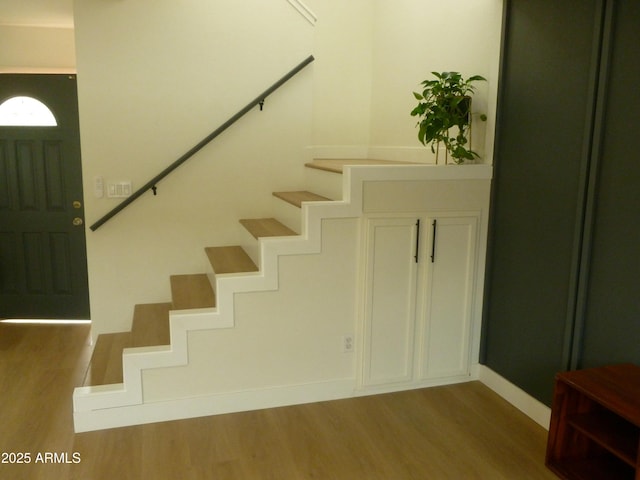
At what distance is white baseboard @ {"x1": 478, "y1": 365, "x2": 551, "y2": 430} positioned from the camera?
109 inches

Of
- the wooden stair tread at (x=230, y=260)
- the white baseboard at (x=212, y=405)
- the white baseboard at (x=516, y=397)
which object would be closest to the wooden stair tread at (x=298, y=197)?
the wooden stair tread at (x=230, y=260)

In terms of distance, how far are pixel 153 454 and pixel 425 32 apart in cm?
315

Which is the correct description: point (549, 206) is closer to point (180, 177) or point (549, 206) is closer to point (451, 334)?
point (451, 334)

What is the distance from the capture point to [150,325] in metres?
3.34

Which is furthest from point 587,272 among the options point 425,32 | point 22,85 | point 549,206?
point 22,85

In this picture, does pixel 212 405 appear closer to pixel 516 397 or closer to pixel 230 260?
pixel 230 260

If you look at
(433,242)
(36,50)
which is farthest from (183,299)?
(36,50)

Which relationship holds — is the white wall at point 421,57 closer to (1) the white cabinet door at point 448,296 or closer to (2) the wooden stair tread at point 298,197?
(1) the white cabinet door at point 448,296

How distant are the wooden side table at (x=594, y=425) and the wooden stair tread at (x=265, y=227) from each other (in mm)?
1752

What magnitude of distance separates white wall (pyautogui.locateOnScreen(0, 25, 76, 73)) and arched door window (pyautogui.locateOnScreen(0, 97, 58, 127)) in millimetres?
260

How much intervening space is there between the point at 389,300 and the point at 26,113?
11.1 feet

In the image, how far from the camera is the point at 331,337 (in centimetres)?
307

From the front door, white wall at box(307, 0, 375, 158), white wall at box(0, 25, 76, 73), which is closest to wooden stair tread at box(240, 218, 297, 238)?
white wall at box(307, 0, 375, 158)

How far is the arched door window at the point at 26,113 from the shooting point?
4.31 m
